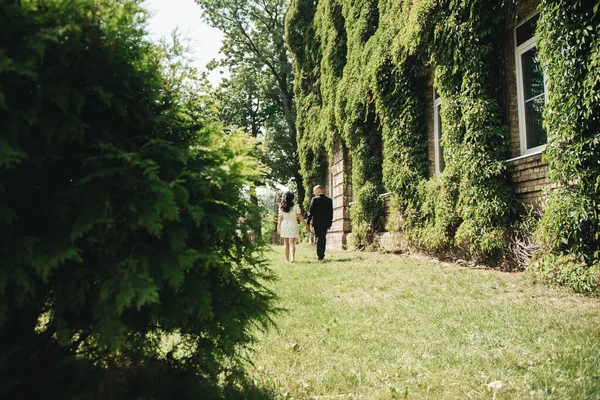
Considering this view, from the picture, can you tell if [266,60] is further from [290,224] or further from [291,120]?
[290,224]

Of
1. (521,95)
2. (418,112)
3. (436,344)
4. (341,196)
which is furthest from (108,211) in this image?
(341,196)

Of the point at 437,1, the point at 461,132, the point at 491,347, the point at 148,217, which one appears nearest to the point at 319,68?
the point at 437,1

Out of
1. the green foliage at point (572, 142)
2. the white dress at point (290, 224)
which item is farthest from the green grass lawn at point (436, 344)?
the white dress at point (290, 224)

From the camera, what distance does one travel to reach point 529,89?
22.4ft

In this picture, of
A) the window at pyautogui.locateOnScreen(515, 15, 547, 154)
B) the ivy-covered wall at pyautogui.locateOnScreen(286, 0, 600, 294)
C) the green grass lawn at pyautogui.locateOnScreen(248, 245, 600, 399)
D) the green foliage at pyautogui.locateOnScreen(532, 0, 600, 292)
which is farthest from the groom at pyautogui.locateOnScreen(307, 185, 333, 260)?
the green foliage at pyautogui.locateOnScreen(532, 0, 600, 292)

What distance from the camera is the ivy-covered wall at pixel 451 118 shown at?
507cm

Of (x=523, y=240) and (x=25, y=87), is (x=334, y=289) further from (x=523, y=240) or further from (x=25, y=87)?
(x=25, y=87)

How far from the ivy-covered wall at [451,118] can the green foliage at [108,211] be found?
182 inches

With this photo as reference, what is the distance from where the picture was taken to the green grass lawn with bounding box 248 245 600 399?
105 inches

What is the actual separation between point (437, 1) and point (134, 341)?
7.96m

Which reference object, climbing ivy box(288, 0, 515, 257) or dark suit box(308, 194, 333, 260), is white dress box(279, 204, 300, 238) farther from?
climbing ivy box(288, 0, 515, 257)

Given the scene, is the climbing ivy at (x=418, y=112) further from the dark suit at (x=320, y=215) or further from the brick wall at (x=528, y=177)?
the dark suit at (x=320, y=215)

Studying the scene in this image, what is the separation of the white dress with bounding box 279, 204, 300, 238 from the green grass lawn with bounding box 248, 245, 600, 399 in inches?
179

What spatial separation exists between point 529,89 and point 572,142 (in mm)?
2165
